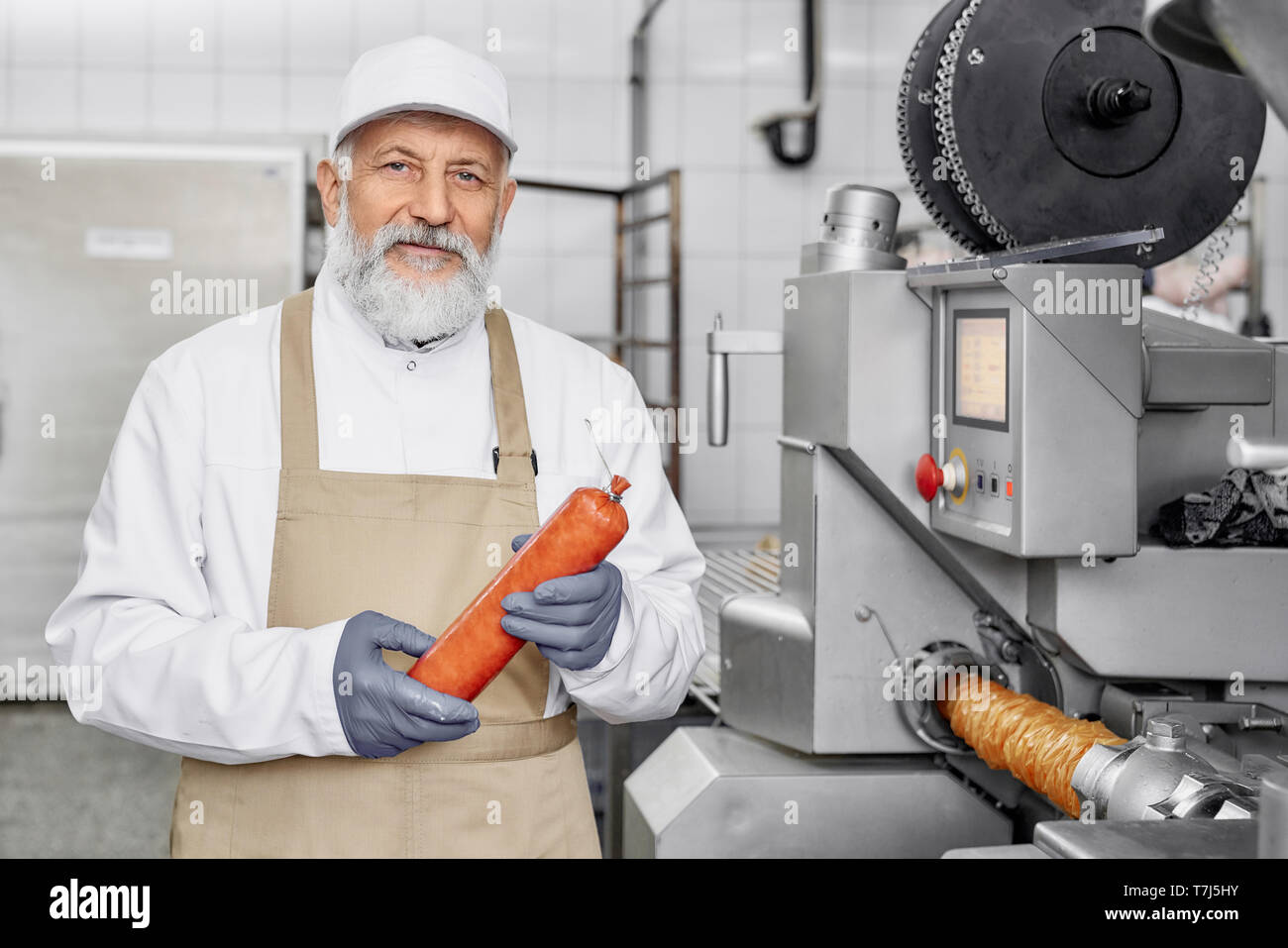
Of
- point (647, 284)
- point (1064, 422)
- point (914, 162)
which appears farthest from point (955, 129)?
point (647, 284)

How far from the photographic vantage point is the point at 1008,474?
1328 mm

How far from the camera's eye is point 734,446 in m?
4.62

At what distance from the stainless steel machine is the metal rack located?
2.18m

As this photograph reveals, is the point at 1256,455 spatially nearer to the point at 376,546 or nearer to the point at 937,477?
the point at 937,477

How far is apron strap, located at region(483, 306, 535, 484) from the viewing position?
142cm

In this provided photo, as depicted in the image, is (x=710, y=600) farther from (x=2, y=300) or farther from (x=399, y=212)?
(x=2, y=300)

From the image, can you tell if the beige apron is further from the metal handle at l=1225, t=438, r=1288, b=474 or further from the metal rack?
the metal rack

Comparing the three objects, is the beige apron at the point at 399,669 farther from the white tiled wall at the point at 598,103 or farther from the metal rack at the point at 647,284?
the white tiled wall at the point at 598,103

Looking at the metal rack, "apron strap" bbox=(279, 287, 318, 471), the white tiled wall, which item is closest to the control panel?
"apron strap" bbox=(279, 287, 318, 471)

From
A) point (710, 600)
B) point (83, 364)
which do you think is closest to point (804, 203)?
point (710, 600)

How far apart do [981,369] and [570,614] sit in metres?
0.56

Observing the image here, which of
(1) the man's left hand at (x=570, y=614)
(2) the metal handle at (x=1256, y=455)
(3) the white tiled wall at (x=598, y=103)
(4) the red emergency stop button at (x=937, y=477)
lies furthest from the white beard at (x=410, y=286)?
(3) the white tiled wall at (x=598, y=103)

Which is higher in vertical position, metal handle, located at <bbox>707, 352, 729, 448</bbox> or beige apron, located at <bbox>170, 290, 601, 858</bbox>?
metal handle, located at <bbox>707, 352, 729, 448</bbox>

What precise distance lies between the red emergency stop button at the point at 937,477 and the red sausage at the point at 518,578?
0.46 meters
